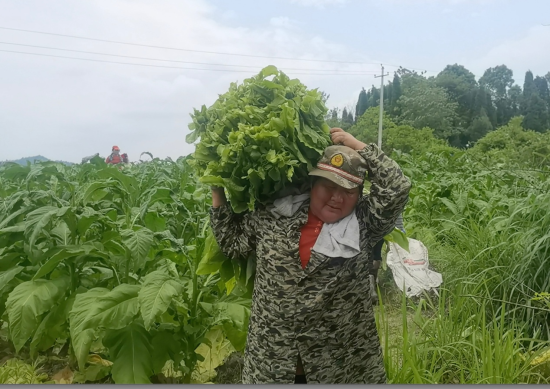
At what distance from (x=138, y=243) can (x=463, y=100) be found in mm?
1113

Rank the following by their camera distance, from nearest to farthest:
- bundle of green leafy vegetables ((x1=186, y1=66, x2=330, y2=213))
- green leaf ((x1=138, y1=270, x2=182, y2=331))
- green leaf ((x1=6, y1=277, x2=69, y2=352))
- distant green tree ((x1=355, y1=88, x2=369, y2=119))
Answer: bundle of green leafy vegetables ((x1=186, y1=66, x2=330, y2=213)) → green leaf ((x1=138, y1=270, x2=182, y2=331)) → green leaf ((x1=6, y1=277, x2=69, y2=352)) → distant green tree ((x1=355, y1=88, x2=369, y2=119))

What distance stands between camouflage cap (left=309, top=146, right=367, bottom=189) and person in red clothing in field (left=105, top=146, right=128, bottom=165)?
77 cm

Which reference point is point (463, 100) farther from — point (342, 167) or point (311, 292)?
point (311, 292)

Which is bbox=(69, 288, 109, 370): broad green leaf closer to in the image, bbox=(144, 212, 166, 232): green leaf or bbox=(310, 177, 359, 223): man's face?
bbox=(144, 212, 166, 232): green leaf

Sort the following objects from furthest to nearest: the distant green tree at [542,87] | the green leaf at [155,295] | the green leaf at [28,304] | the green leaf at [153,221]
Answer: the green leaf at [153,221] → the distant green tree at [542,87] → the green leaf at [28,304] → the green leaf at [155,295]

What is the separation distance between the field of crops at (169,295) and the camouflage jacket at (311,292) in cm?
12

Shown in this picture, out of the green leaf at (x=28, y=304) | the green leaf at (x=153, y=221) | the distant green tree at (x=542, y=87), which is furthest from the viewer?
the green leaf at (x=153, y=221)

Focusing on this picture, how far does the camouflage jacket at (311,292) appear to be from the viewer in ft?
3.99

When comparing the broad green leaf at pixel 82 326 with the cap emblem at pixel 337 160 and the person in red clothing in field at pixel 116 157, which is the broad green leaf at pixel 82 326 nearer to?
the person in red clothing in field at pixel 116 157

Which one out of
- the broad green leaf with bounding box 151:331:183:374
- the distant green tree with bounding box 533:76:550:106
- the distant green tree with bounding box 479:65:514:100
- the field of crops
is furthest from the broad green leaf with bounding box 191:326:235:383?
the distant green tree with bounding box 533:76:550:106

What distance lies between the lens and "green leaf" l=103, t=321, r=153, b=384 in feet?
4.73

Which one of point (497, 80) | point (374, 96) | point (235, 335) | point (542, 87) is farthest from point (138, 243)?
point (542, 87)

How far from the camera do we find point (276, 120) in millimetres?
1138

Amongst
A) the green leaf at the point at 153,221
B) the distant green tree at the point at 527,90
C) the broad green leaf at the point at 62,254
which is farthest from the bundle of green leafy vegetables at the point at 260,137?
the distant green tree at the point at 527,90
